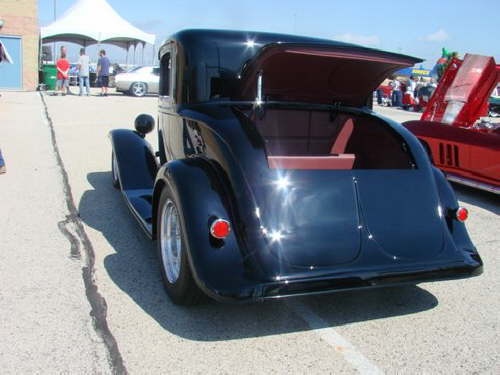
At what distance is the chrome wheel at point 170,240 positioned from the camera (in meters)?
3.19

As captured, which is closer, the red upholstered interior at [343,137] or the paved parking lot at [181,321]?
the paved parking lot at [181,321]

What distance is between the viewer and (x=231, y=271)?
264 centimetres

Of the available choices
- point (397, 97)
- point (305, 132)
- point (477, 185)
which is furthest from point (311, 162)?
point (397, 97)

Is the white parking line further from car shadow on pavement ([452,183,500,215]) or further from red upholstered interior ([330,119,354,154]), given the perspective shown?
car shadow on pavement ([452,183,500,215])

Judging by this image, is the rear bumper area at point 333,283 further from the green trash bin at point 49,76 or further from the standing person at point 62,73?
the green trash bin at point 49,76

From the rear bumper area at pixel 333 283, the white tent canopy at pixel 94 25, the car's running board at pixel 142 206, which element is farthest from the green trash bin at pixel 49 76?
the rear bumper area at pixel 333 283

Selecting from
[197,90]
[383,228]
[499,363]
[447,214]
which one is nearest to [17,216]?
[197,90]

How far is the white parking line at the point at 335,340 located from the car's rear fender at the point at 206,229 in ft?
1.93

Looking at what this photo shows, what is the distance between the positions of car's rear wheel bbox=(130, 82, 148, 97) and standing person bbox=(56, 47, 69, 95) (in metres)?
2.63

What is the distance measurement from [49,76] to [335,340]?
69.3 feet

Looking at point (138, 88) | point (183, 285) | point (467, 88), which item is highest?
point (138, 88)

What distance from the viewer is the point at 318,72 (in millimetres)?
3756

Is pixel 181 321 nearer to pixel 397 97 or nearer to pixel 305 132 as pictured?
pixel 305 132

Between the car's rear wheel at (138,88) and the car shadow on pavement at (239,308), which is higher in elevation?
the car's rear wheel at (138,88)
